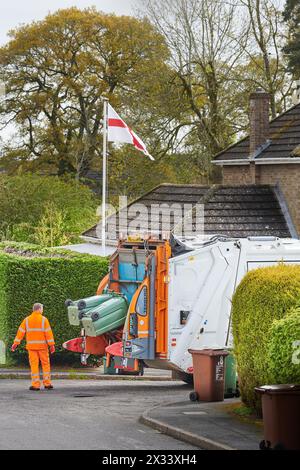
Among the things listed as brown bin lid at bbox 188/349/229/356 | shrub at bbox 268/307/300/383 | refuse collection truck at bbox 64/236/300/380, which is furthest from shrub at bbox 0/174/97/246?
shrub at bbox 268/307/300/383

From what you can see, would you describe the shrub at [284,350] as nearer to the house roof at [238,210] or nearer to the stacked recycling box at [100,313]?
the stacked recycling box at [100,313]

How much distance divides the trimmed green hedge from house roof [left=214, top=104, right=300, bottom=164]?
8.18 meters

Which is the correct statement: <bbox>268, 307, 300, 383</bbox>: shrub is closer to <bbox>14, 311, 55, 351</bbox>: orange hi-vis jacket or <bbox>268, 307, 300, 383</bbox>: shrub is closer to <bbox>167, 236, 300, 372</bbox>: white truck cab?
<bbox>167, 236, 300, 372</bbox>: white truck cab

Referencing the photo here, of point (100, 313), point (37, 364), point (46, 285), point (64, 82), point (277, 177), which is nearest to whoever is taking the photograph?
point (37, 364)

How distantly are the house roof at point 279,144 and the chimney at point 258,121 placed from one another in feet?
0.69

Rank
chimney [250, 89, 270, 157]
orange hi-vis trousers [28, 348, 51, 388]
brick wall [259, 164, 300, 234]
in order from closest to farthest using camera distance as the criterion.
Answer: orange hi-vis trousers [28, 348, 51, 388]
brick wall [259, 164, 300, 234]
chimney [250, 89, 270, 157]

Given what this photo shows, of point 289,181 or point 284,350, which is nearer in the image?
point 284,350

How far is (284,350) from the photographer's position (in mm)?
13547

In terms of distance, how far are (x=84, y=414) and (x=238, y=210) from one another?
51.9 ft

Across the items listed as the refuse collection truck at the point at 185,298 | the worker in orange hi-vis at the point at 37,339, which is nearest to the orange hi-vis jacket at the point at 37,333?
the worker in orange hi-vis at the point at 37,339

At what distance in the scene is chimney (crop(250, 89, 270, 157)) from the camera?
34.1m

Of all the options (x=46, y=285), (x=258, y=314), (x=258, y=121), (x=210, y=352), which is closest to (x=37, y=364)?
(x=210, y=352)

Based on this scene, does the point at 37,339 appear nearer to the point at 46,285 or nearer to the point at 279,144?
the point at 46,285
